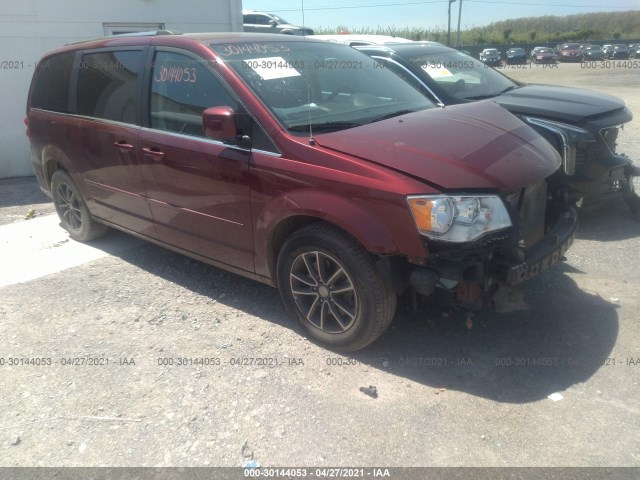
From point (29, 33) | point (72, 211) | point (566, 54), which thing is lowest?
point (72, 211)

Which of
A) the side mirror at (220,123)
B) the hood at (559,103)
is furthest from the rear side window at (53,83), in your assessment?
the hood at (559,103)

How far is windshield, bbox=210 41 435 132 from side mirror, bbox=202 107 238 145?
10.6 inches

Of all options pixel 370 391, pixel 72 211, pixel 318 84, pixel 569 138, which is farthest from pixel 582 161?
pixel 72 211

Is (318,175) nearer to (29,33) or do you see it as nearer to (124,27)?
(29,33)

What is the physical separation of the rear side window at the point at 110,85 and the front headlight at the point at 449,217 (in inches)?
101

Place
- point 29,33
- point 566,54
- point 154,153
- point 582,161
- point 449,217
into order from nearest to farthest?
point 449,217, point 154,153, point 582,161, point 29,33, point 566,54

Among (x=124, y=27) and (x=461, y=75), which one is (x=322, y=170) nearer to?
(x=461, y=75)

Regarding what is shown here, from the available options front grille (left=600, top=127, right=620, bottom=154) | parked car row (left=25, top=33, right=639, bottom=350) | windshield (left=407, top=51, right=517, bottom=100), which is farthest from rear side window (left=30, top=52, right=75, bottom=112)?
front grille (left=600, top=127, right=620, bottom=154)

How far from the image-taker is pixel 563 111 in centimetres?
517

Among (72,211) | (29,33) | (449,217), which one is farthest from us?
(29,33)

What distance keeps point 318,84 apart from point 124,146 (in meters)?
1.66

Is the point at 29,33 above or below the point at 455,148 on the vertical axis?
above

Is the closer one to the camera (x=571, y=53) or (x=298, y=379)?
(x=298, y=379)

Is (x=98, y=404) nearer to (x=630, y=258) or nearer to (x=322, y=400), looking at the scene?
(x=322, y=400)
